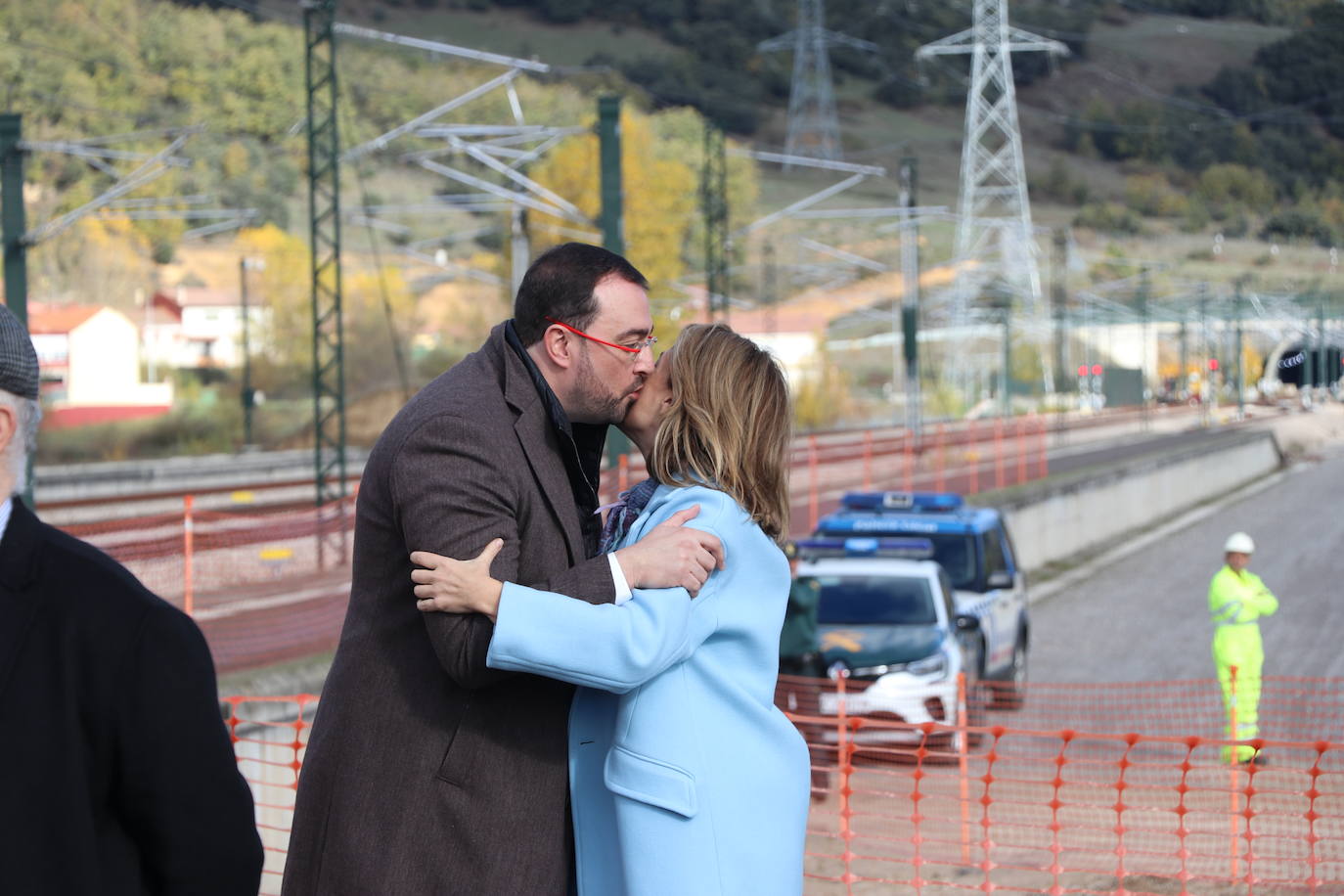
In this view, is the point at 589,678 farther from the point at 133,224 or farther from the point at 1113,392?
the point at 1113,392

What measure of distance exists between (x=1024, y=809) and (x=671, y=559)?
840cm

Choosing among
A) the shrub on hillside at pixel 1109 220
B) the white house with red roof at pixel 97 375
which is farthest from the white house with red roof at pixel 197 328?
the shrub on hillside at pixel 1109 220

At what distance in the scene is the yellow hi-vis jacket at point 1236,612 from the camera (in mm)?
11453

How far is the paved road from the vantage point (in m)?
17.6

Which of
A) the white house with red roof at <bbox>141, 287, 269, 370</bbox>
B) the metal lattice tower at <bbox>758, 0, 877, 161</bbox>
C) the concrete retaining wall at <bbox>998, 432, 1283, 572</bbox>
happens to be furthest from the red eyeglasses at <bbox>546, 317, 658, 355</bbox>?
the metal lattice tower at <bbox>758, 0, 877, 161</bbox>

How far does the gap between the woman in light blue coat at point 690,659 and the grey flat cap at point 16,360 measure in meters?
0.71

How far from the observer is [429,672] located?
2676 millimetres

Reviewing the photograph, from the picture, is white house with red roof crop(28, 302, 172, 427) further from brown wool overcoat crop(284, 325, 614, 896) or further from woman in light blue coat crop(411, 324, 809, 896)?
woman in light blue coat crop(411, 324, 809, 896)

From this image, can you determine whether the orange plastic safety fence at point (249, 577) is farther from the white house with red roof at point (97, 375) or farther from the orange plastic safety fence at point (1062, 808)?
the white house with red roof at point (97, 375)

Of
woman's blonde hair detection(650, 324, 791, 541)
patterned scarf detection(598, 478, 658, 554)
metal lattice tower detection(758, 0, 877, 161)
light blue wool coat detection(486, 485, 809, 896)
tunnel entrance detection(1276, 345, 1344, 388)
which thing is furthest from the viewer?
metal lattice tower detection(758, 0, 877, 161)

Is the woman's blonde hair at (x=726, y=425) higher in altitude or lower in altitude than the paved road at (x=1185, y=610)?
higher

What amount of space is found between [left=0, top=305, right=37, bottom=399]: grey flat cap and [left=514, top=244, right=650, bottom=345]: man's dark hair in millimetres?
962

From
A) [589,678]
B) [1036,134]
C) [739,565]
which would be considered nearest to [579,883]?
[589,678]

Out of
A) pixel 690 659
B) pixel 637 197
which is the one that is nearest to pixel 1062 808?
pixel 690 659
